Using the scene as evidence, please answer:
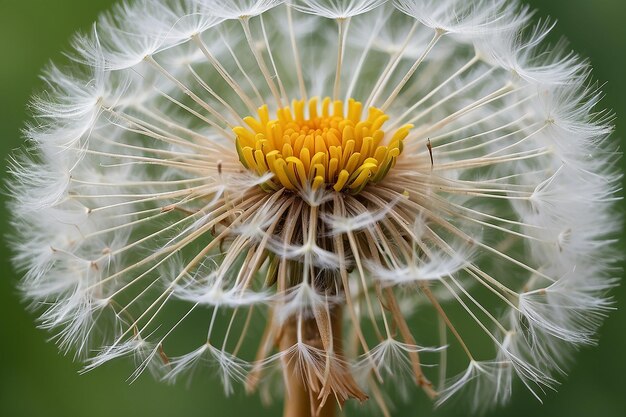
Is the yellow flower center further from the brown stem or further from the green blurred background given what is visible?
the green blurred background

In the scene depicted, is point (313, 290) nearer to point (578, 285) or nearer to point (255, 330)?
point (578, 285)

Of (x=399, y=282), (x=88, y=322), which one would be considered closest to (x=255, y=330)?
(x=88, y=322)

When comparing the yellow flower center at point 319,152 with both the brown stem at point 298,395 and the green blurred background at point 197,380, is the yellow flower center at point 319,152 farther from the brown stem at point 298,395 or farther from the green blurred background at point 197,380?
the green blurred background at point 197,380

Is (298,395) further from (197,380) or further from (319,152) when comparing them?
(197,380)

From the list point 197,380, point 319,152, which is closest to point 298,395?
point 319,152

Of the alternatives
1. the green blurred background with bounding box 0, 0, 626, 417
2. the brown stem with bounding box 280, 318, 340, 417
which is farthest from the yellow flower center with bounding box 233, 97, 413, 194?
the green blurred background with bounding box 0, 0, 626, 417
